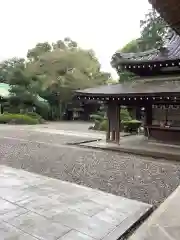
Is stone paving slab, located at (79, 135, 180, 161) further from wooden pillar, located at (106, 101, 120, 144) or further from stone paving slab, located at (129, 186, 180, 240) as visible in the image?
stone paving slab, located at (129, 186, 180, 240)

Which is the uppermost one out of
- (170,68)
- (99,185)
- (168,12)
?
(170,68)

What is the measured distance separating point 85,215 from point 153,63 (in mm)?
7952

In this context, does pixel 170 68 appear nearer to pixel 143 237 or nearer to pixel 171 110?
pixel 171 110

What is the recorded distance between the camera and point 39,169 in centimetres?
633

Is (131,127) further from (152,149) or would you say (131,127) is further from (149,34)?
(149,34)

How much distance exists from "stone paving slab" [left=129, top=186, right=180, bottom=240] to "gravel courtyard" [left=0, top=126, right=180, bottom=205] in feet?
1.32

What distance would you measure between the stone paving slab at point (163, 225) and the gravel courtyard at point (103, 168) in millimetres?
403

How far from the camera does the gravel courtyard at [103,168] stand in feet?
16.4

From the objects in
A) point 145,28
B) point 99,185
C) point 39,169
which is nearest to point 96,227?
point 99,185

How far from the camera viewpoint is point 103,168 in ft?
21.4

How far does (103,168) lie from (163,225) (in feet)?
10.7

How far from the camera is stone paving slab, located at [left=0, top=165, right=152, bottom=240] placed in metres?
3.13

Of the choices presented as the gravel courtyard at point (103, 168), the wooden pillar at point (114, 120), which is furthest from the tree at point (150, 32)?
the gravel courtyard at point (103, 168)

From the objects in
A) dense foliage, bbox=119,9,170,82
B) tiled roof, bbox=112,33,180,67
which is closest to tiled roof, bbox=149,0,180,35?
tiled roof, bbox=112,33,180,67
